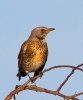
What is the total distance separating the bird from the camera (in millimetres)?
6520

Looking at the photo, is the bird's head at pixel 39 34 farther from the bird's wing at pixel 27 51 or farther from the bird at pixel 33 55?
the bird's wing at pixel 27 51

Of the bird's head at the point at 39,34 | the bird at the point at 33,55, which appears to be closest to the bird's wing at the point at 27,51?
the bird at the point at 33,55

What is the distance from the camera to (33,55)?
6.51 meters

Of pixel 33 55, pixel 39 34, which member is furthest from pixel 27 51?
pixel 39 34

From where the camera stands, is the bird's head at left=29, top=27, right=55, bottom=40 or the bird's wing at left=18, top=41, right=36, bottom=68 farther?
the bird's head at left=29, top=27, right=55, bottom=40

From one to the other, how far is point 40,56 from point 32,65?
0.33m

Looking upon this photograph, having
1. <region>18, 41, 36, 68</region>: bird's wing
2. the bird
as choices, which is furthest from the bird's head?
<region>18, 41, 36, 68</region>: bird's wing

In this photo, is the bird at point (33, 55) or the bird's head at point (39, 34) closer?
the bird at point (33, 55)

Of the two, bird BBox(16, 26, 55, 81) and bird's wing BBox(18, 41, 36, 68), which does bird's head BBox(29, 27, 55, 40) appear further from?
bird's wing BBox(18, 41, 36, 68)

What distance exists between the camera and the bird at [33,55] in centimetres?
652

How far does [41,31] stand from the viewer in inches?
279

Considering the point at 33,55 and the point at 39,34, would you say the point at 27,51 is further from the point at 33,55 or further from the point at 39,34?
the point at 39,34

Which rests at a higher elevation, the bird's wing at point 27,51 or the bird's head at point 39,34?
the bird's head at point 39,34

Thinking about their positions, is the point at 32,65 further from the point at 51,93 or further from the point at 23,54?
the point at 51,93
